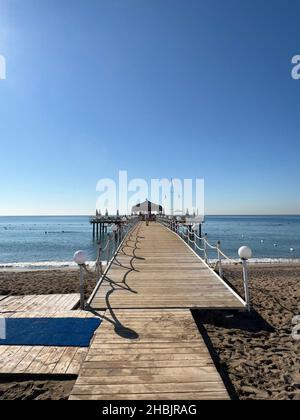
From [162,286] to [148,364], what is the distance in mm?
3608

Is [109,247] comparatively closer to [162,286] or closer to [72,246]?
[162,286]

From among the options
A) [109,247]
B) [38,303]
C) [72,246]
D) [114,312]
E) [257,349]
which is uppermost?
[109,247]

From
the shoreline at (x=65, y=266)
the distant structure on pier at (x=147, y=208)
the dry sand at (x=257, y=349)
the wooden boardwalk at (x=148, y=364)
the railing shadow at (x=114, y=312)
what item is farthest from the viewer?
the distant structure on pier at (x=147, y=208)

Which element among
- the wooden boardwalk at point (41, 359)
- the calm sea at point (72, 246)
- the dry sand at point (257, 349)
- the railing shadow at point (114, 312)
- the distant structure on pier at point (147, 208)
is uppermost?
the distant structure on pier at point (147, 208)

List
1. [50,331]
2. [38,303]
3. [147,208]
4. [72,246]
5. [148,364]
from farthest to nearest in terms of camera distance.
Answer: [147,208]
[72,246]
[38,303]
[50,331]
[148,364]

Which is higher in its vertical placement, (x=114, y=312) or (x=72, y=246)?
(x=114, y=312)

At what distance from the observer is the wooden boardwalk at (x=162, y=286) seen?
5953mm

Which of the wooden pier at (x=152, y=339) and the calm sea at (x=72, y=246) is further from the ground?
the wooden pier at (x=152, y=339)

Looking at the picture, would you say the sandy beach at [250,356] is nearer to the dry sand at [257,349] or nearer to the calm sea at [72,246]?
the dry sand at [257,349]

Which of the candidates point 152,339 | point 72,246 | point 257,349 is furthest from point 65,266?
point 257,349

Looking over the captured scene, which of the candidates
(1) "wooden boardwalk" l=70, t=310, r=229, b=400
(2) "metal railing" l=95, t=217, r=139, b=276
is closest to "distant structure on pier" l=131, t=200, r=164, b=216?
(2) "metal railing" l=95, t=217, r=139, b=276

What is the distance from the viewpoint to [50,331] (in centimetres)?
508

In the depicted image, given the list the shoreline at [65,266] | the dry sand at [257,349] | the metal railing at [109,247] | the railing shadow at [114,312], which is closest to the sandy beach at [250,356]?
the dry sand at [257,349]
